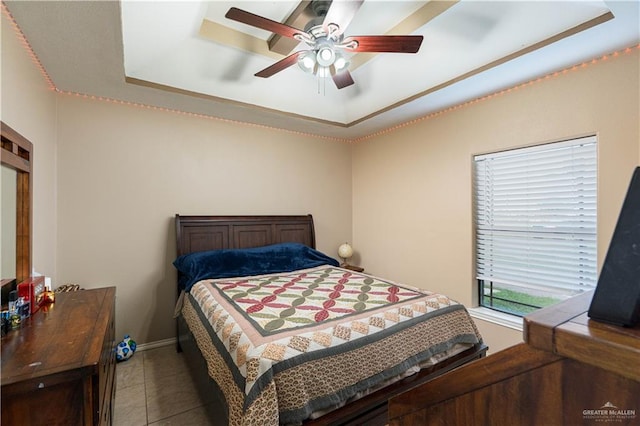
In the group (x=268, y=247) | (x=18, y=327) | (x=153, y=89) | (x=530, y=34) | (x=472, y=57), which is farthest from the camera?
(x=268, y=247)

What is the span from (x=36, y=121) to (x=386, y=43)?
2.56m

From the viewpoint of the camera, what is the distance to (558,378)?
15.5 inches

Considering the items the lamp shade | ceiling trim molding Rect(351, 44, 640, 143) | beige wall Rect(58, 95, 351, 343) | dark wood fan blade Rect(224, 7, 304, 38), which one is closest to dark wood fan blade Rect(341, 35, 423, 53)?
dark wood fan blade Rect(224, 7, 304, 38)

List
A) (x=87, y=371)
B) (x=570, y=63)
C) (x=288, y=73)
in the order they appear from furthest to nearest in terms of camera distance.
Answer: (x=288, y=73), (x=570, y=63), (x=87, y=371)

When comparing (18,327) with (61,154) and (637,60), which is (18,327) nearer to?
(61,154)

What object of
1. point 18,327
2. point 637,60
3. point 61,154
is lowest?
point 18,327

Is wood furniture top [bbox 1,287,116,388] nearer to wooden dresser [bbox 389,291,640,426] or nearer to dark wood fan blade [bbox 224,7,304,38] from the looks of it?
wooden dresser [bbox 389,291,640,426]

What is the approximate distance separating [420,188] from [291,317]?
2329 mm

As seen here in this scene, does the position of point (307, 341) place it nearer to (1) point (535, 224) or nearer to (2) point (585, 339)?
(2) point (585, 339)

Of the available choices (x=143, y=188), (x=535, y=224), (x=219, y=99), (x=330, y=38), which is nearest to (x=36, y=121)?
(x=143, y=188)

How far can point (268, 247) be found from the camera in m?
3.45

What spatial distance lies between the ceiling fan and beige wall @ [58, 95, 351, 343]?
1.67 m

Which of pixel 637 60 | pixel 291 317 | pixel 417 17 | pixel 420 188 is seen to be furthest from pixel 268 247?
pixel 637 60

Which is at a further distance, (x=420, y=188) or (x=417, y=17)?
(x=420, y=188)
